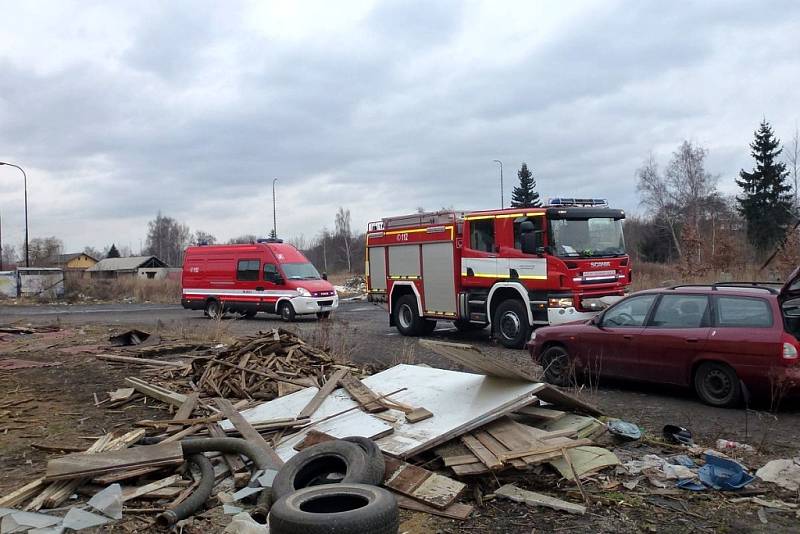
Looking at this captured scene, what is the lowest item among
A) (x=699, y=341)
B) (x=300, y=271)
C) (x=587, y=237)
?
(x=699, y=341)

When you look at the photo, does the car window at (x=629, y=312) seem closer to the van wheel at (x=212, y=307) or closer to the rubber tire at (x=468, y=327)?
the rubber tire at (x=468, y=327)

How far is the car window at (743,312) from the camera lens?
7820mm

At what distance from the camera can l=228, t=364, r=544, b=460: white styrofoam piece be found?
19.5 feet

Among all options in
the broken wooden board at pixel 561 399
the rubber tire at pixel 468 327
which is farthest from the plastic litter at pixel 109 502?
the rubber tire at pixel 468 327

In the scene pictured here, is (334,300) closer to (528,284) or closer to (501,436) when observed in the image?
(528,284)

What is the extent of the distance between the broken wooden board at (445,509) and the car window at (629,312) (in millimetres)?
5155

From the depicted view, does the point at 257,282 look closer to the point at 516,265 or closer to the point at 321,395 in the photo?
the point at 516,265

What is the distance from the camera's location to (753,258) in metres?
38.2

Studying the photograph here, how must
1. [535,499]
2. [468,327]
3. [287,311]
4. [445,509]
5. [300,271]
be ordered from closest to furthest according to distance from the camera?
[445,509] → [535,499] → [468,327] → [287,311] → [300,271]

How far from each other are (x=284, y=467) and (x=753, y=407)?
230 inches

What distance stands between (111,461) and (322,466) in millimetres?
1759

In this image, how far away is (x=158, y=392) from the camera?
8.83 metres

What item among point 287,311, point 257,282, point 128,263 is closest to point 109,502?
point 287,311

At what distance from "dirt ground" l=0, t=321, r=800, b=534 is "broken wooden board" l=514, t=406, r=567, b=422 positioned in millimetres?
581
